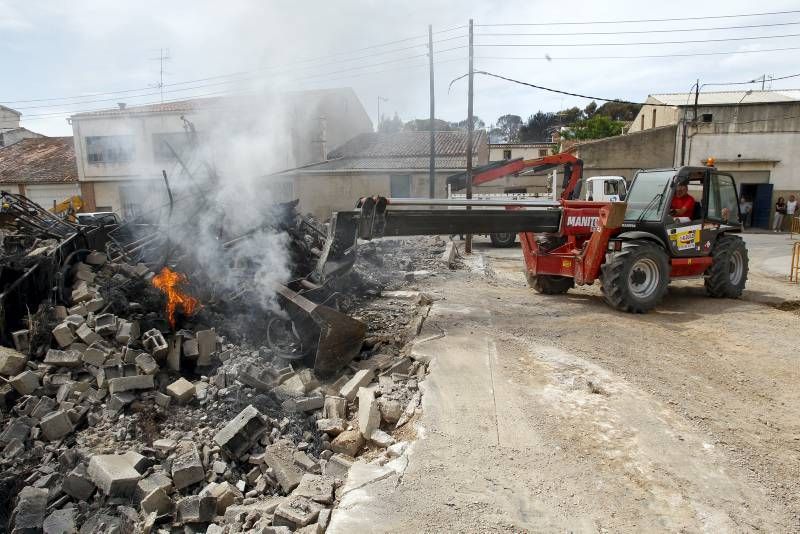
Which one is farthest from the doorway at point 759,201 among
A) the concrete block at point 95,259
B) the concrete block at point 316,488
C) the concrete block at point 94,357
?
the concrete block at point 94,357

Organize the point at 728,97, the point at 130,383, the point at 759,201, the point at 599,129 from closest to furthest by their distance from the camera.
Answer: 1. the point at 130,383
2. the point at 759,201
3. the point at 728,97
4. the point at 599,129

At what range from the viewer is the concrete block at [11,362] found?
4984 millimetres

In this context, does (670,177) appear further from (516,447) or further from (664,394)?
(516,447)

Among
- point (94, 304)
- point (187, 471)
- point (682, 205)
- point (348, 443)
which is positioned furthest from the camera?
point (682, 205)

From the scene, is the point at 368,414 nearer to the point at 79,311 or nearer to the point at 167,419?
the point at 167,419

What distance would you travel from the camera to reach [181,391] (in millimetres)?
4965

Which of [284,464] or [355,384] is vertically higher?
[355,384]

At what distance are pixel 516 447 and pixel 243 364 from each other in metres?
3.06

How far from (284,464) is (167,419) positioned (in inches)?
58.0

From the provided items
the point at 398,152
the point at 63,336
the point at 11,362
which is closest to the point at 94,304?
the point at 63,336

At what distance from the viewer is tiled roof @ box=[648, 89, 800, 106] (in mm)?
26470

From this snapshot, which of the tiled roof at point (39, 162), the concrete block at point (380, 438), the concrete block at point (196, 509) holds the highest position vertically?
the tiled roof at point (39, 162)

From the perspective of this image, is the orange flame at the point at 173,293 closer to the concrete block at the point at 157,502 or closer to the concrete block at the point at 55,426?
the concrete block at the point at 55,426

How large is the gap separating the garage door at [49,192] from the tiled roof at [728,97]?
34.2 metres
